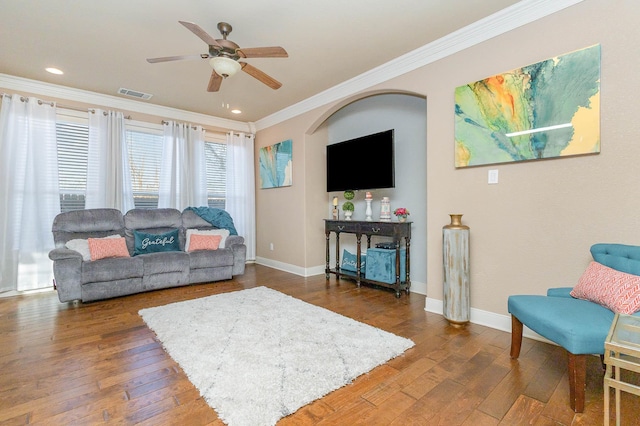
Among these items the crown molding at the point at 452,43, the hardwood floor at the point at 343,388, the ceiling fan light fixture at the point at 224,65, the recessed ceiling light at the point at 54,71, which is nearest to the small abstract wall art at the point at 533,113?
the crown molding at the point at 452,43

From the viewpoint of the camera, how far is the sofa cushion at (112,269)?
3285 mm

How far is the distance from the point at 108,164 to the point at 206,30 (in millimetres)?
2730

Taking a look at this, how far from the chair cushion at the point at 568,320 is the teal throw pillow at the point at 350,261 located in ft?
7.50

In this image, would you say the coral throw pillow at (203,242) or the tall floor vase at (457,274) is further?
the coral throw pillow at (203,242)

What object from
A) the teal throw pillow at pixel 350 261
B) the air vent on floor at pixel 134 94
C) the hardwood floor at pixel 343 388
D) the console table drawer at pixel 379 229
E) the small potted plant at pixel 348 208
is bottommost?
the hardwood floor at pixel 343 388

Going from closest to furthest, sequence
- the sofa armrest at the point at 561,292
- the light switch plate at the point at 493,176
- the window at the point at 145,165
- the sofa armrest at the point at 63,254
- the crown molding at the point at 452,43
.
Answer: the sofa armrest at the point at 561,292 < the crown molding at the point at 452,43 < the light switch plate at the point at 493,176 < the sofa armrest at the point at 63,254 < the window at the point at 145,165

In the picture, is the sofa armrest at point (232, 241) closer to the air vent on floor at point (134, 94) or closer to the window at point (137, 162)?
the window at point (137, 162)

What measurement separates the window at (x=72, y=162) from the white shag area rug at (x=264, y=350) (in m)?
2.34

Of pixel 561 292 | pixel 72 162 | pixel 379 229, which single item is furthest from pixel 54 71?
pixel 561 292

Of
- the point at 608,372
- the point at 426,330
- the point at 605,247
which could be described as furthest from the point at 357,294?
the point at 608,372

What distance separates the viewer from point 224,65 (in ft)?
8.08

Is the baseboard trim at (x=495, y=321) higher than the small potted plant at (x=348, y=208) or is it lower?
lower

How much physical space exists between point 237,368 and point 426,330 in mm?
1557

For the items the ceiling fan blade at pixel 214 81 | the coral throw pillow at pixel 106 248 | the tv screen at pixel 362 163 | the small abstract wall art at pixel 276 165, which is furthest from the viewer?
the small abstract wall art at pixel 276 165
